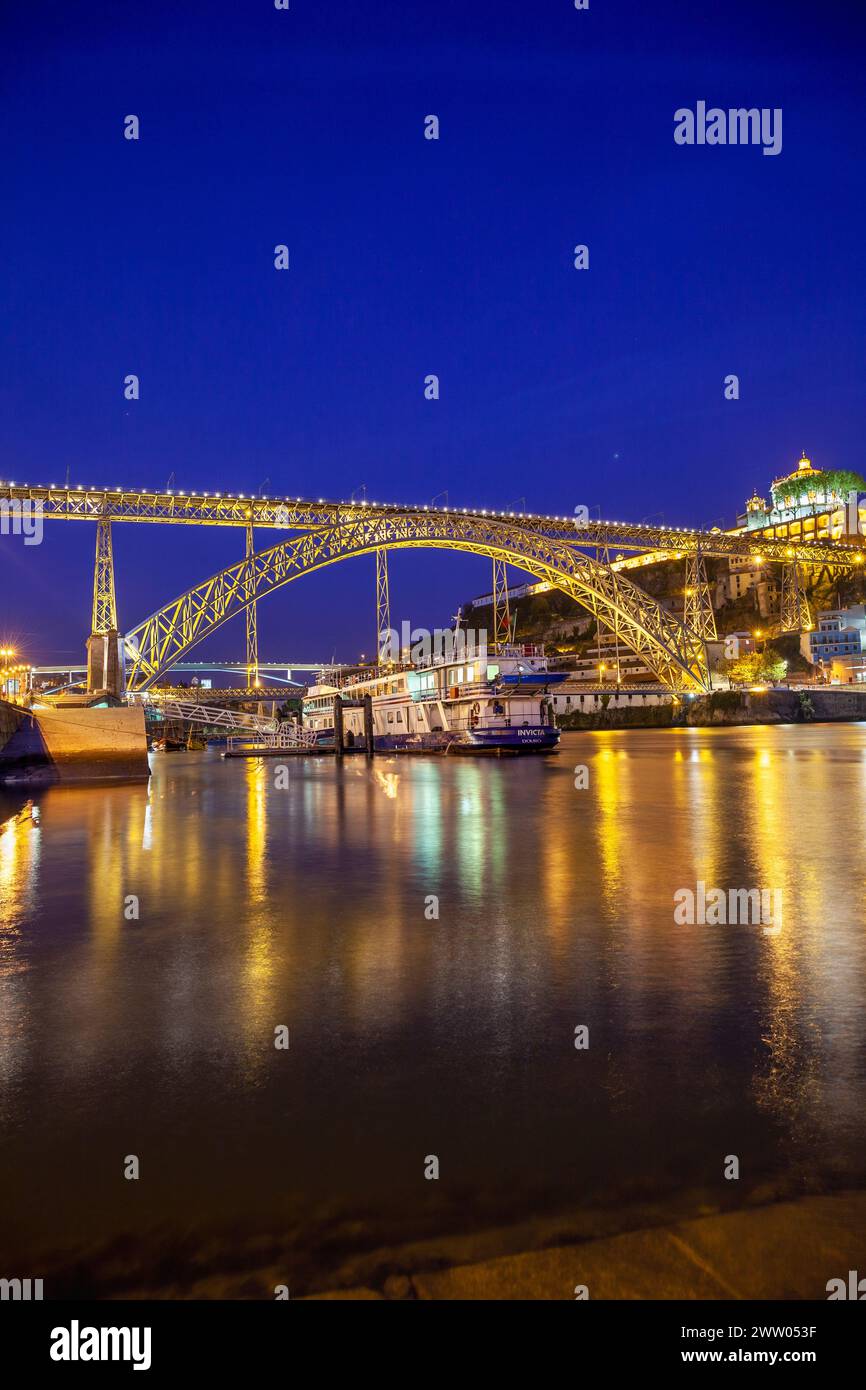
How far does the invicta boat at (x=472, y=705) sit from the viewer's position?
3344cm

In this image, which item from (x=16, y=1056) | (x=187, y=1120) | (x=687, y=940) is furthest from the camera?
(x=687, y=940)

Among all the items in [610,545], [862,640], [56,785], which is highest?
[610,545]

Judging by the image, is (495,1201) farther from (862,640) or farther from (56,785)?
(862,640)

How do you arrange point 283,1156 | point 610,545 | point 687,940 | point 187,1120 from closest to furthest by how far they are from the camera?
point 283,1156 < point 187,1120 < point 687,940 < point 610,545

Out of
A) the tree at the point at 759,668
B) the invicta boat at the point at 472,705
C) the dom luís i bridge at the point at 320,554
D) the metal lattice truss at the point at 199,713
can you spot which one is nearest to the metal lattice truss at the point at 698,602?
the dom luís i bridge at the point at 320,554

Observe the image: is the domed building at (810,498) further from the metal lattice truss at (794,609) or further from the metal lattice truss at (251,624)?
the metal lattice truss at (251,624)

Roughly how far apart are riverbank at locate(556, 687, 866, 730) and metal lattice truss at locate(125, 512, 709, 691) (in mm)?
3404

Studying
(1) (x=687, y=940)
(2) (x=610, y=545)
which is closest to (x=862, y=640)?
(2) (x=610, y=545)

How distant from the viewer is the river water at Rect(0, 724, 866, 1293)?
2410mm

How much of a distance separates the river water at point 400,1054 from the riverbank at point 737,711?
52777 millimetres

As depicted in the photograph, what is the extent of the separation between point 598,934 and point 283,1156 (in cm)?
333

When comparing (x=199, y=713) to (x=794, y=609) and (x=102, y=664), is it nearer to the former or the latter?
(x=102, y=664)

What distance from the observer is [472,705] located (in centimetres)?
3484
